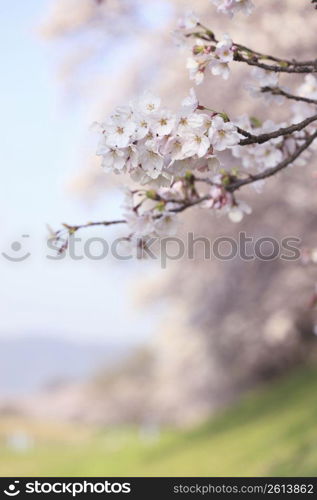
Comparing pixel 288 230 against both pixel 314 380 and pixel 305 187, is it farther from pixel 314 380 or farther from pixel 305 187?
pixel 314 380

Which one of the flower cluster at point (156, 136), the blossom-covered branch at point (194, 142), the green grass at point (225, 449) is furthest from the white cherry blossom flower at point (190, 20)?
the green grass at point (225, 449)

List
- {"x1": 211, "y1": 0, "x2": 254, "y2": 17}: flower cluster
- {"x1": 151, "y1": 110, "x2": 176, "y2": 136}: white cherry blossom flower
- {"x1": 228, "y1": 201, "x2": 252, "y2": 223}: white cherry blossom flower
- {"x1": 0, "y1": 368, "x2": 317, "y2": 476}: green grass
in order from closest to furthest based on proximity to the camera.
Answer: {"x1": 151, "y1": 110, "x2": 176, "y2": 136}: white cherry blossom flower → {"x1": 211, "y1": 0, "x2": 254, "y2": 17}: flower cluster → {"x1": 228, "y1": 201, "x2": 252, "y2": 223}: white cherry blossom flower → {"x1": 0, "y1": 368, "x2": 317, "y2": 476}: green grass

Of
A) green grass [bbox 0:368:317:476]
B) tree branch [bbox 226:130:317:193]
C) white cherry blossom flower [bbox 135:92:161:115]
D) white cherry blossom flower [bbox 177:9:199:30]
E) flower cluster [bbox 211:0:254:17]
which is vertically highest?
green grass [bbox 0:368:317:476]

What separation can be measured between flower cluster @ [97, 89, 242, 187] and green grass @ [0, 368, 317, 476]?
18.6 ft

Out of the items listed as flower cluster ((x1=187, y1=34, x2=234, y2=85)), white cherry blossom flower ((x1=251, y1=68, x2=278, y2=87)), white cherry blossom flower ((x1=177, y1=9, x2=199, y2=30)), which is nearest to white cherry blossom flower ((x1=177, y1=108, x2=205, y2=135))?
flower cluster ((x1=187, y1=34, x2=234, y2=85))

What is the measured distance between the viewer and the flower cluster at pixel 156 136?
104 inches

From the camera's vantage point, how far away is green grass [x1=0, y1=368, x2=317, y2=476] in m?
9.00

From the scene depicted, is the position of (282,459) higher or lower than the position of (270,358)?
lower

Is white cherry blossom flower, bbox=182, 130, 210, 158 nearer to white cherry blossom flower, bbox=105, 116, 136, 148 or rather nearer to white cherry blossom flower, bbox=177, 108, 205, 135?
white cherry blossom flower, bbox=177, 108, 205, 135

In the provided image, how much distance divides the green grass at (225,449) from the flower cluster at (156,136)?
5.67m

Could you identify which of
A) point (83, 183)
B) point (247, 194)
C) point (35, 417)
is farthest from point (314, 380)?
point (35, 417)

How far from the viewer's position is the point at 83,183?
13234 millimetres

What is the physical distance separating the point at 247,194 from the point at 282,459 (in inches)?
161

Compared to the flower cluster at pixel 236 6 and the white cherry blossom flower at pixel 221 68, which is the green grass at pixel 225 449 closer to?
the white cherry blossom flower at pixel 221 68
